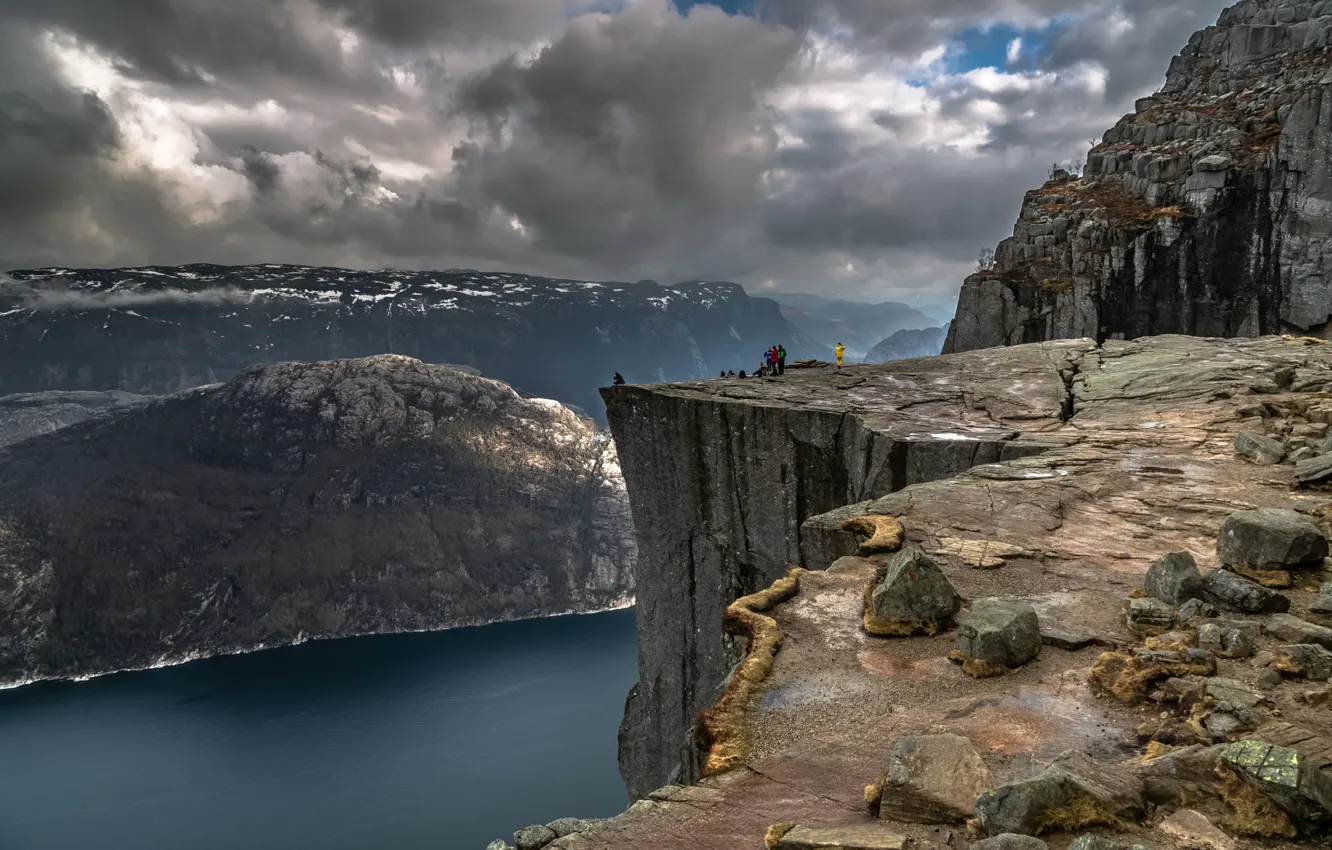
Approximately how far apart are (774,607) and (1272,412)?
2086 centimetres

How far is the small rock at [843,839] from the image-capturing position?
253 inches

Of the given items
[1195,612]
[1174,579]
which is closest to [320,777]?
[1174,579]

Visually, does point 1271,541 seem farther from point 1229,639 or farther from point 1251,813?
point 1251,813

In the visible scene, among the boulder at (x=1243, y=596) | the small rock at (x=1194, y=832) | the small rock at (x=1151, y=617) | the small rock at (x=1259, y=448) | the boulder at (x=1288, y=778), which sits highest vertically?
the small rock at (x=1259, y=448)

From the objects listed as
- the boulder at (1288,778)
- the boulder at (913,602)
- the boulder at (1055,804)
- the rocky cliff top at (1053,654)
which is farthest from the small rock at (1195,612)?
the boulder at (1055,804)

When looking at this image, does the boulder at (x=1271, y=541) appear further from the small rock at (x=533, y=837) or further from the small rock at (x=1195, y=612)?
the small rock at (x=533, y=837)

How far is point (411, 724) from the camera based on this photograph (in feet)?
605

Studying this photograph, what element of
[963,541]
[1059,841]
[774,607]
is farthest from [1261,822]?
[963,541]

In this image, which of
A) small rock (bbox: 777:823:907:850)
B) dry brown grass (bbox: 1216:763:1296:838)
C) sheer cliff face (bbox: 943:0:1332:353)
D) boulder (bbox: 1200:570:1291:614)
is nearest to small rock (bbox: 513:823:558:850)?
small rock (bbox: 777:823:907:850)

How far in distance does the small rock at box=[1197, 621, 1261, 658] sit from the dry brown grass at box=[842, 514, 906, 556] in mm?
5788

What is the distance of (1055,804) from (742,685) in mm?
4501

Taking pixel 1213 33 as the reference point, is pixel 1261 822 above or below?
below

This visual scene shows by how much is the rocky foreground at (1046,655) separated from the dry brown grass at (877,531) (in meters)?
0.06

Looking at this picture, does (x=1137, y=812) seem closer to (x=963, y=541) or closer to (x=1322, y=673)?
(x=1322, y=673)
